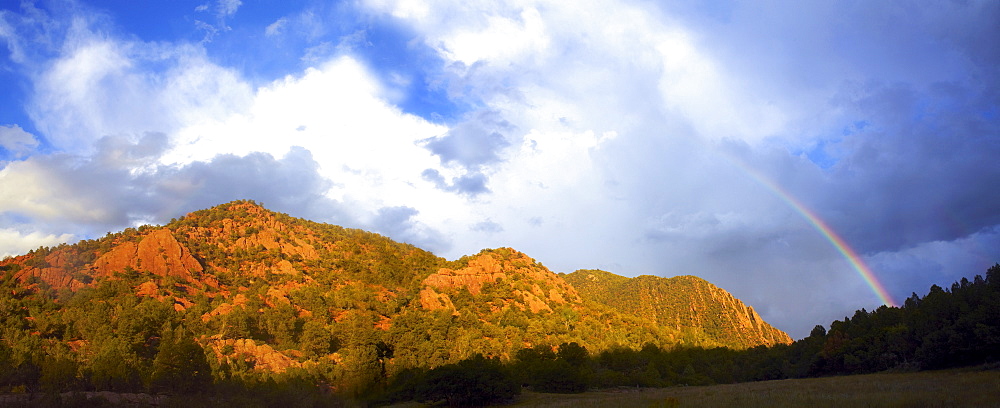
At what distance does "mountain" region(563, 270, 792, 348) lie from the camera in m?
148

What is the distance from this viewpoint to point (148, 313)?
63.5m

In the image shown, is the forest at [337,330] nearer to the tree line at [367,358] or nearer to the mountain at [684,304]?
the tree line at [367,358]

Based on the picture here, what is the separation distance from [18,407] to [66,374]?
646 inches

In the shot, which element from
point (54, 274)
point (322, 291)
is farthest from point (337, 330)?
point (54, 274)

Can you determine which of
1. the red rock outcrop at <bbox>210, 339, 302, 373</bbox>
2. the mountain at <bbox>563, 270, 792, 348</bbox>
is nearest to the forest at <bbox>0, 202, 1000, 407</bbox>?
the red rock outcrop at <bbox>210, 339, 302, 373</bbox>

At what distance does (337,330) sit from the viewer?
72.4 metres

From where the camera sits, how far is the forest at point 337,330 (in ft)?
137

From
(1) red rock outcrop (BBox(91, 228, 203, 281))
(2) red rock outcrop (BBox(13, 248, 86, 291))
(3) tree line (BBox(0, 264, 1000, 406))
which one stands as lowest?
(3) tree line (BBox(0, 264, 1000, 406))

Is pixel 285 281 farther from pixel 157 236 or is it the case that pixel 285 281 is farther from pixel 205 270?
pixel 157 236

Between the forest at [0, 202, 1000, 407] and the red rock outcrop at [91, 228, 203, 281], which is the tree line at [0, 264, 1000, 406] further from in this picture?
the red rock outcrop at [91, 228, 203, 281]

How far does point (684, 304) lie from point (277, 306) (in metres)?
124

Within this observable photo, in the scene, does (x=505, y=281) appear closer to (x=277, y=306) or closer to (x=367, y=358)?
(x=277, y=306)

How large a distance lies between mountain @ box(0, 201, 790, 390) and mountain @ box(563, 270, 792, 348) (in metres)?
4.44

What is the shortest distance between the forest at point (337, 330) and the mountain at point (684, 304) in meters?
36.8
